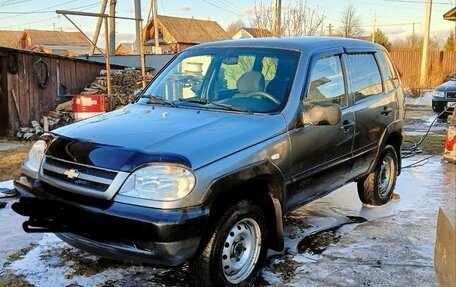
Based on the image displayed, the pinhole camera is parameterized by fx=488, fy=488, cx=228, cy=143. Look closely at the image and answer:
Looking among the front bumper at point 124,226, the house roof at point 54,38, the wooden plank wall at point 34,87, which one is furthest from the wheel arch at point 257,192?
the house roof at point 54,38

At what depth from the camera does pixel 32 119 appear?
13.8 m

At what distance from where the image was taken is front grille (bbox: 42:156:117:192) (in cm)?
323

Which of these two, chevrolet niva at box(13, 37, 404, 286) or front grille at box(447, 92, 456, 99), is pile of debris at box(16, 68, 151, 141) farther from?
front grille at box(447, 92, 456, 99)

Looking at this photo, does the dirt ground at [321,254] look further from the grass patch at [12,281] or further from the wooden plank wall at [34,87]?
the wooden plank wall at [34,87]

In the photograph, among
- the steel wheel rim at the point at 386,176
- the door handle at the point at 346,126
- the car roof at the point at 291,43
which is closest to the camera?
the car roof at the point at 291,43

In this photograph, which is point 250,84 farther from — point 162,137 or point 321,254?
point 321,254

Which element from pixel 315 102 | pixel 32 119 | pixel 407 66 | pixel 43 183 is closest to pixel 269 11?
pixel 32 119

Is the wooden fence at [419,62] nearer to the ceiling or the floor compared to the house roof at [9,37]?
nearer to the floor

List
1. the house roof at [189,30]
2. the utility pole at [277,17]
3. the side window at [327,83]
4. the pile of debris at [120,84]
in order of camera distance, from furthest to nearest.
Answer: the house roof at [189,30]
the utility pole at [277,17]
the pile of debris at [120,84]
the side window at [327,83]

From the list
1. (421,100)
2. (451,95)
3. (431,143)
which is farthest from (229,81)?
(421,100)

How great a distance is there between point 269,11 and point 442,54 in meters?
16.2

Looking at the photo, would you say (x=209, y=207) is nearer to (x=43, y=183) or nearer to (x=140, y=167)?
(x=140, y=167)

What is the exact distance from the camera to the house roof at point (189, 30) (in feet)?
168

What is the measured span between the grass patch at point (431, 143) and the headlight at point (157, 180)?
7659 mm
